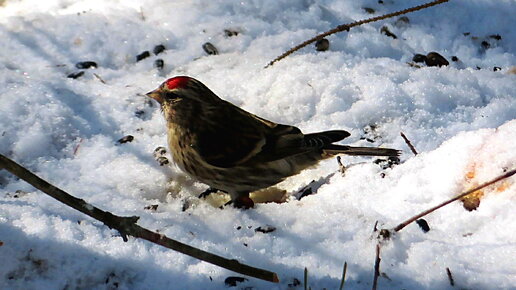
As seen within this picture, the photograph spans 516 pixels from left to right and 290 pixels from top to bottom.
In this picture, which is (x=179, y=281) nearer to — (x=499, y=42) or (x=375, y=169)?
(x=375, y=169)

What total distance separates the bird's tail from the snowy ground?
0.09 m

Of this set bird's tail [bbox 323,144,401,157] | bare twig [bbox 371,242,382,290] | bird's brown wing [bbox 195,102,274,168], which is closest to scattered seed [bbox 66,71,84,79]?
bird's brown wing [bbox 195,102,274,168]

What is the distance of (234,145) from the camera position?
381 centimetres

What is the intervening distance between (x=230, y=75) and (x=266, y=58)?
312mm

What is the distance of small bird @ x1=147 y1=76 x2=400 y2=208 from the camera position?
3.77m

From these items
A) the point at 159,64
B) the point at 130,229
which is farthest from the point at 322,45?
the point at 130,229

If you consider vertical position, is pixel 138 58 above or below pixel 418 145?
below

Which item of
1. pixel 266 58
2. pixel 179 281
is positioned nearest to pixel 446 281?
pixel 179 281

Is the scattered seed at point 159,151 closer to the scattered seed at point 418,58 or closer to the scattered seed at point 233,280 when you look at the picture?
the scattered seed at point 233,280

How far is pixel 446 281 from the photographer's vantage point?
2.66m

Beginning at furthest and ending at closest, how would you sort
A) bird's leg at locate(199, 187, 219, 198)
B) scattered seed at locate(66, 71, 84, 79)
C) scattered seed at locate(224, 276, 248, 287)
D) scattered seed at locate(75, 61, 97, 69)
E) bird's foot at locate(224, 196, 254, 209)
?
scattered seed at locate(75, 61, 97, 69) → scattered seed at locate(66, 71, 84, 79) → bird's leg at locate(199, 187, 219, 198) → bird's foot at locate(224, 196, 254, 209) → scattered seed at locate(224, 276, 248, 287)

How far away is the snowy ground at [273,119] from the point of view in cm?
277

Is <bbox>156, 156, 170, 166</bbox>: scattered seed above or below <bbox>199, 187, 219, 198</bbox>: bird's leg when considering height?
below

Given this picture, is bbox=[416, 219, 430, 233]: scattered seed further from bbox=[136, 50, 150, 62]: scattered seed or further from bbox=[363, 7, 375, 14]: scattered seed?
bbox=[363, 7, 375, 14]: scattered seed
